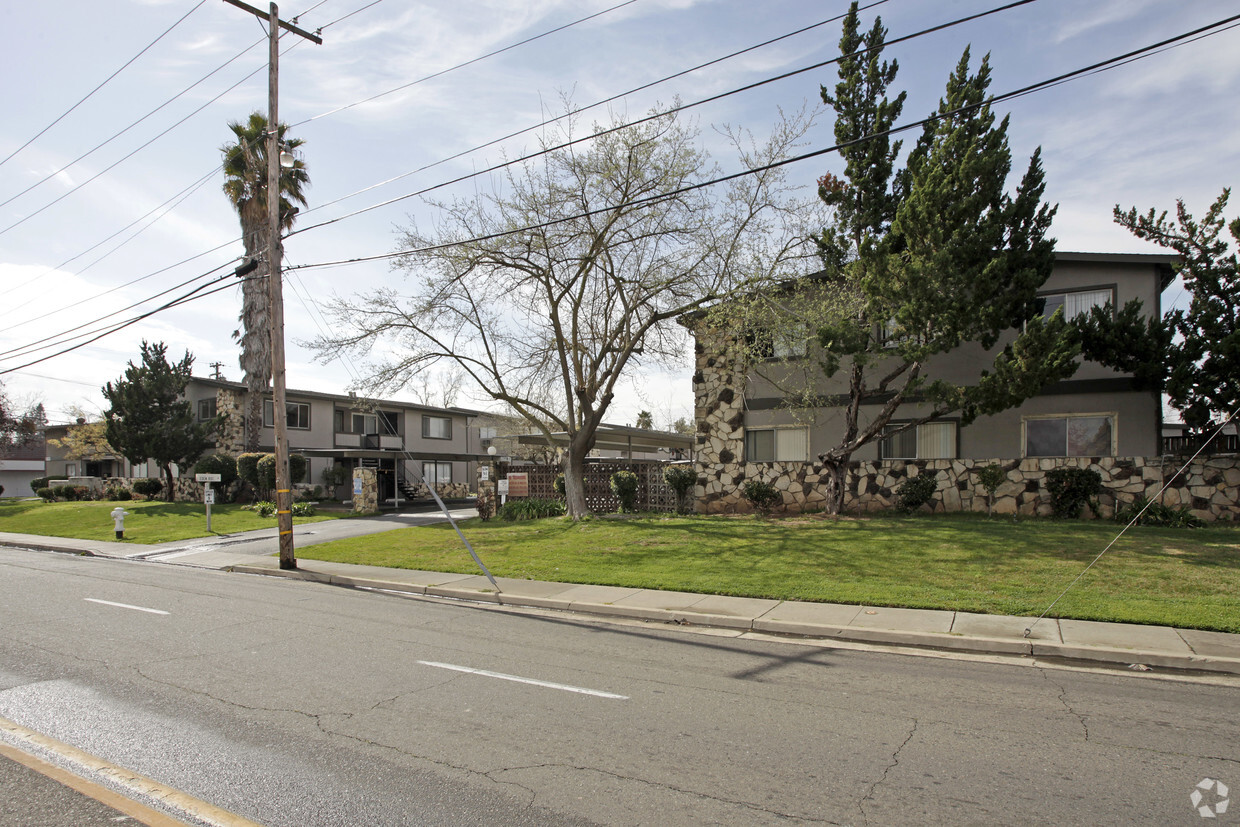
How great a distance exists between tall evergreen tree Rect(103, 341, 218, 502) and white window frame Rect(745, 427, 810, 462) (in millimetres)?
28076

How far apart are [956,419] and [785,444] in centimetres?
454

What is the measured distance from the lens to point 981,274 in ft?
49.9

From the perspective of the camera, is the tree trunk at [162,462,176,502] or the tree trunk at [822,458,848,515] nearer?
the tree trunk at [822,458,848,515]

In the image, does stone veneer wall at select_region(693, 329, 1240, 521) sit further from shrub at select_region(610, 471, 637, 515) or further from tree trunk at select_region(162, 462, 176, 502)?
tree trunk at select_region(162, 462, 176, 502)

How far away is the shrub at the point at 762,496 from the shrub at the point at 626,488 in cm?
366

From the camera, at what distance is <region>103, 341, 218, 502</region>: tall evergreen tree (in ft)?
113

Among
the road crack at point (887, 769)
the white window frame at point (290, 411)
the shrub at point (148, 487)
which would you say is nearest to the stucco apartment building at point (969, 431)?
the road crack at point (887, 769)

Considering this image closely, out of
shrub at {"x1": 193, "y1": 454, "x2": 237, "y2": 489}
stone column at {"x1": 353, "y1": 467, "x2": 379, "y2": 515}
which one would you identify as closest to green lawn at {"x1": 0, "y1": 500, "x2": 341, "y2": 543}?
stone column at {"x1": 353, "y1": 467, "x2": 379, "y2": 515}

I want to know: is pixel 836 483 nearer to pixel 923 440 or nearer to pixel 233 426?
pixel 923 440

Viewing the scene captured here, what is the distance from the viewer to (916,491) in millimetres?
18297

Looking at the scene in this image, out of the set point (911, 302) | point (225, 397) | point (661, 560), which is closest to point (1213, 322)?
point (911, 302)

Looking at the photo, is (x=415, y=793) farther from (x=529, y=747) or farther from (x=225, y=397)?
(x=225, y=397)

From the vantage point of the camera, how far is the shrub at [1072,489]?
54.5ft

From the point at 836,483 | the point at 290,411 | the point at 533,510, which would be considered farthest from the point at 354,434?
the point at 836,483
